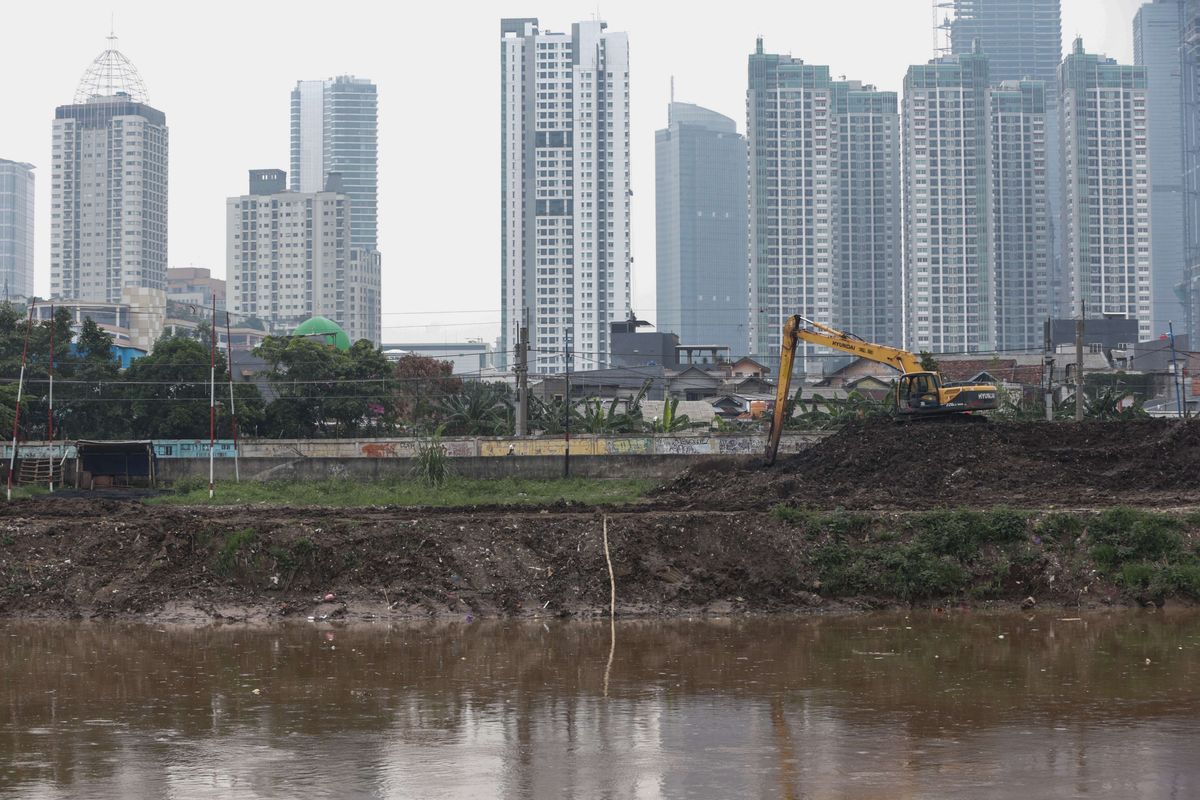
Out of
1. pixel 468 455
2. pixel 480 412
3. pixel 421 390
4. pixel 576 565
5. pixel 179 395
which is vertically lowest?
pixel 576 565

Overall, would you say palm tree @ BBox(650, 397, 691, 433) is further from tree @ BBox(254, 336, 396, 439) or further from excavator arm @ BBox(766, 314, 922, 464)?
tree @ BBox(254, 336, 396, 439)

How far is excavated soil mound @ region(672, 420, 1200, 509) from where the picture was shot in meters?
34.5

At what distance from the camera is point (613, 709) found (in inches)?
650

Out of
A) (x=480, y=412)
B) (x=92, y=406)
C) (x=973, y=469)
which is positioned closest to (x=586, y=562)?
(x=973, y=469)

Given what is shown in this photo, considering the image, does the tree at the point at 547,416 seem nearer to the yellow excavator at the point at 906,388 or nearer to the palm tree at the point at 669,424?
the palm tree at the point at 669,424

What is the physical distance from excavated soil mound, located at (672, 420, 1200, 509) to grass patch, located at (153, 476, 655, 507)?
324cm

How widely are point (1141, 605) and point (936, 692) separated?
928 cm

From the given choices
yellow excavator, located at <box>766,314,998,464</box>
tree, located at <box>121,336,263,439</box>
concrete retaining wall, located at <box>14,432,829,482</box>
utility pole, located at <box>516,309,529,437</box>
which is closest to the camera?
yellow excavator, located at <box>766,314,998,464</box>

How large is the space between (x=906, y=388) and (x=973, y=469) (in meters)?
7.10

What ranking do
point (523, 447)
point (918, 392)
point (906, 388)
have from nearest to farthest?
point (918, 392) → point (906, 388) → point (523, 447)

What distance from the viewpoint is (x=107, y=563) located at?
25781 mm

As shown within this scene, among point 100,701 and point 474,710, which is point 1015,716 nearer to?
point 474,710

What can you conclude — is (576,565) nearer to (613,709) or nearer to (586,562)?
(586,562)

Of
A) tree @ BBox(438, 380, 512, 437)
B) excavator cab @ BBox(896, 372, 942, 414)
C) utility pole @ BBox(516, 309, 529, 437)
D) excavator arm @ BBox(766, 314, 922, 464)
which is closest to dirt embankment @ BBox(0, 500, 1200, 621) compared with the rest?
excavator arm @ BBox(766, 314, 922, 464)
